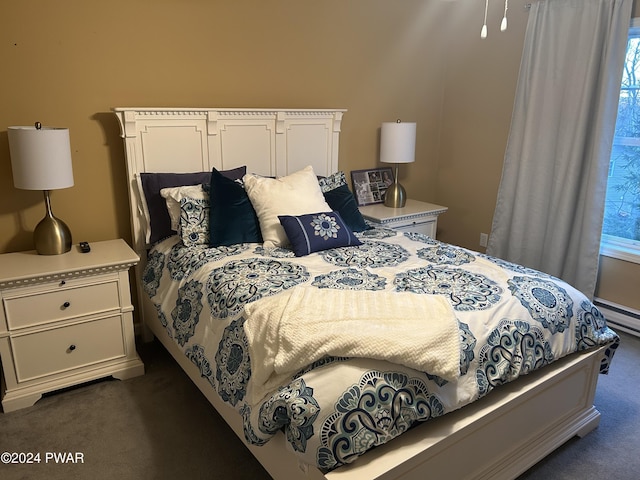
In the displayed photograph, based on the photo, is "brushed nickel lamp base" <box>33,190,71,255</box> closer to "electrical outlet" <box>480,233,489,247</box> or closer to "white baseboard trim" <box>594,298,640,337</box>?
"electrical outlet" <box>480,233,489,247</box>

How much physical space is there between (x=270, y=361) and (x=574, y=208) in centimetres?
267

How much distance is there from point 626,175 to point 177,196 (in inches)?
114

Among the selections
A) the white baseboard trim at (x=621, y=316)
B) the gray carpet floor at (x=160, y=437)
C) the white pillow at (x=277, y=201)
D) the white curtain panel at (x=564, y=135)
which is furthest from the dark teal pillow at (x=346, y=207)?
the white baseboard trim at (x=621, y=316)

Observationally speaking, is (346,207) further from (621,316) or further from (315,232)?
(621,316)

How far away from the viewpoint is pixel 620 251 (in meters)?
3.20

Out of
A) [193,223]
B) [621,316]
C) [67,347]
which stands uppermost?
[193,223]

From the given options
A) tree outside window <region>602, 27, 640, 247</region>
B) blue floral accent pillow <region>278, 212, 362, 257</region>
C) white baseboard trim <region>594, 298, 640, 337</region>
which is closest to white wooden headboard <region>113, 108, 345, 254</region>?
blue floral accent pillow <region>278, 212, 362, 257</region>

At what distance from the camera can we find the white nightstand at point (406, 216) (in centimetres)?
348

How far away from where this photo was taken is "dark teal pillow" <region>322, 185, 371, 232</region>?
295cm

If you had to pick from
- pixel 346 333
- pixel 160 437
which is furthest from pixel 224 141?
pixel 346 333

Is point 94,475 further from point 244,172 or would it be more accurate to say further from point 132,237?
point 244,172

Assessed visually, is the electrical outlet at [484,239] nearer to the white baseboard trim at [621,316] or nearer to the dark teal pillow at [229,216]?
the white baseboard trim at [621,316]

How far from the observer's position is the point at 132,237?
2867 mm

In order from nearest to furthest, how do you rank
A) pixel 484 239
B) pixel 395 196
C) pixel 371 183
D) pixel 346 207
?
pixel 346 207 < pixel 395 196 < pixel 371 183 < pixel 484 239
